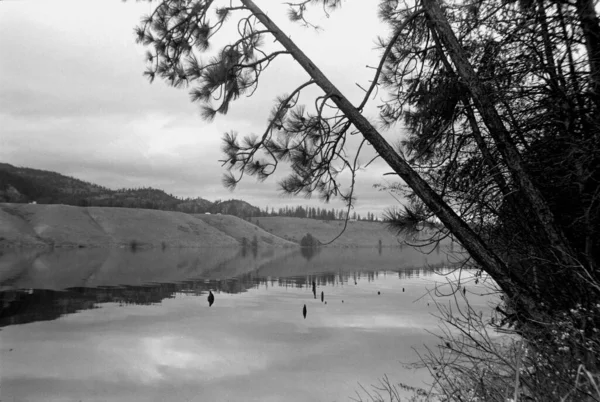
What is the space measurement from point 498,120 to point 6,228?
409ft

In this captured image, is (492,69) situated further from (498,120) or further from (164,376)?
(164,376)

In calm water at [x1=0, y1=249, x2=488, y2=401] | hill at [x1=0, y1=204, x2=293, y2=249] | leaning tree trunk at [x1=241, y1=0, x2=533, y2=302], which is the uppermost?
hill at [x1=0, y1=204, x2=293, y2=249]

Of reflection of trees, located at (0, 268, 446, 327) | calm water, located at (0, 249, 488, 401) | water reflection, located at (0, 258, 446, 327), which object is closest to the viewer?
calm water, located at (0, 249, 488, 401)

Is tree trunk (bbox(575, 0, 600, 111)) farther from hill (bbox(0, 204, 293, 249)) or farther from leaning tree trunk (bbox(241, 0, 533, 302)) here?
hill (bbox(0, 204, 293, 249))

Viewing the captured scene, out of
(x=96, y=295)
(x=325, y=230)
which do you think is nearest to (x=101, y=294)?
(x=96, y=295)

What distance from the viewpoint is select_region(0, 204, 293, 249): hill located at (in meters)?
106

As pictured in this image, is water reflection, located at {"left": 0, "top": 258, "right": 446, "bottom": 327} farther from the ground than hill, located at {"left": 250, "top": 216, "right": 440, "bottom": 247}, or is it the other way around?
hill, located at {"left": 250, "top": 216, "right": 440, "bottom": 247}

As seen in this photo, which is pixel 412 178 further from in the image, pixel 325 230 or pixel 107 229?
pixel 325 230

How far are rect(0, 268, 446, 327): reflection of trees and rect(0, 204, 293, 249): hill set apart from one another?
74807 millimetres

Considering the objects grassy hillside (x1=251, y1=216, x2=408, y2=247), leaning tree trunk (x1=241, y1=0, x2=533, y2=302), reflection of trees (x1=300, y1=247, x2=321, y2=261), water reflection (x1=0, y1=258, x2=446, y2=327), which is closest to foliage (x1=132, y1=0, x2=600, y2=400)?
leaning tree trunk (x1=241, y1=0, x2=533, y2=302)

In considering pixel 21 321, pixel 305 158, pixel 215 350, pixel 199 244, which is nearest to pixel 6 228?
pixel 199 244

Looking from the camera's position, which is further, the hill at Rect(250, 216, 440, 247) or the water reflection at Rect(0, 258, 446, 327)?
the hill at Rect(250, 216, 440, 247)

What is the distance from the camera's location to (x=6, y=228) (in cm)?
10425

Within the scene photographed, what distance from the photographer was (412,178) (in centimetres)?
552
